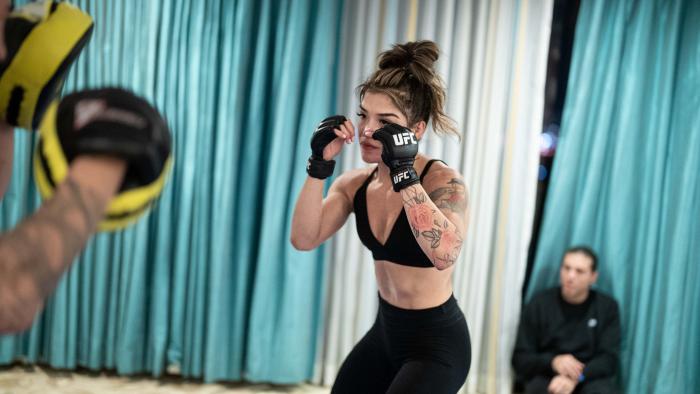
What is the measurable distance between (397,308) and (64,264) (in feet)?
4.37

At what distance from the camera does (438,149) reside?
3535 mm

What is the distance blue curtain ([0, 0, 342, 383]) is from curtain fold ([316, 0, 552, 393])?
193 millimetres

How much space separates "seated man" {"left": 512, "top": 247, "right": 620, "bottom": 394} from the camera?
10.8ft

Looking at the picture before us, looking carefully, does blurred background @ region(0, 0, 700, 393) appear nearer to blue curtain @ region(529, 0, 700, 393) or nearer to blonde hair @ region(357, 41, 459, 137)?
blue curtain @ region(529, 0, 700, 393)

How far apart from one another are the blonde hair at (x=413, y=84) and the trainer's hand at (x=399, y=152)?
7.0 inches

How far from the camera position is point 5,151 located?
128 centimetres

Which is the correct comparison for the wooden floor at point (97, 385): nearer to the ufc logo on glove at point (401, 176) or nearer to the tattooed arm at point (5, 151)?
the ufc logo on glove at point (401, 176)

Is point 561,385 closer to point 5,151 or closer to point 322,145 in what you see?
point 322,145

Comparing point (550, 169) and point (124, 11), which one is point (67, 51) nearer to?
point (124, 11)

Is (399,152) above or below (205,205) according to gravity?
above

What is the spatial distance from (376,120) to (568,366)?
1960 millimetres

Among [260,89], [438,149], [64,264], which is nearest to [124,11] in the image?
[260,89]

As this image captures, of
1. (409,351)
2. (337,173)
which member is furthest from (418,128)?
(337,173)

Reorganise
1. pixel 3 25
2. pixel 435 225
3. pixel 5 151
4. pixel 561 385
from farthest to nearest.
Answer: pixel 561 385 → pixel 435 225 → pixel 5 151 → pixel 3 25
